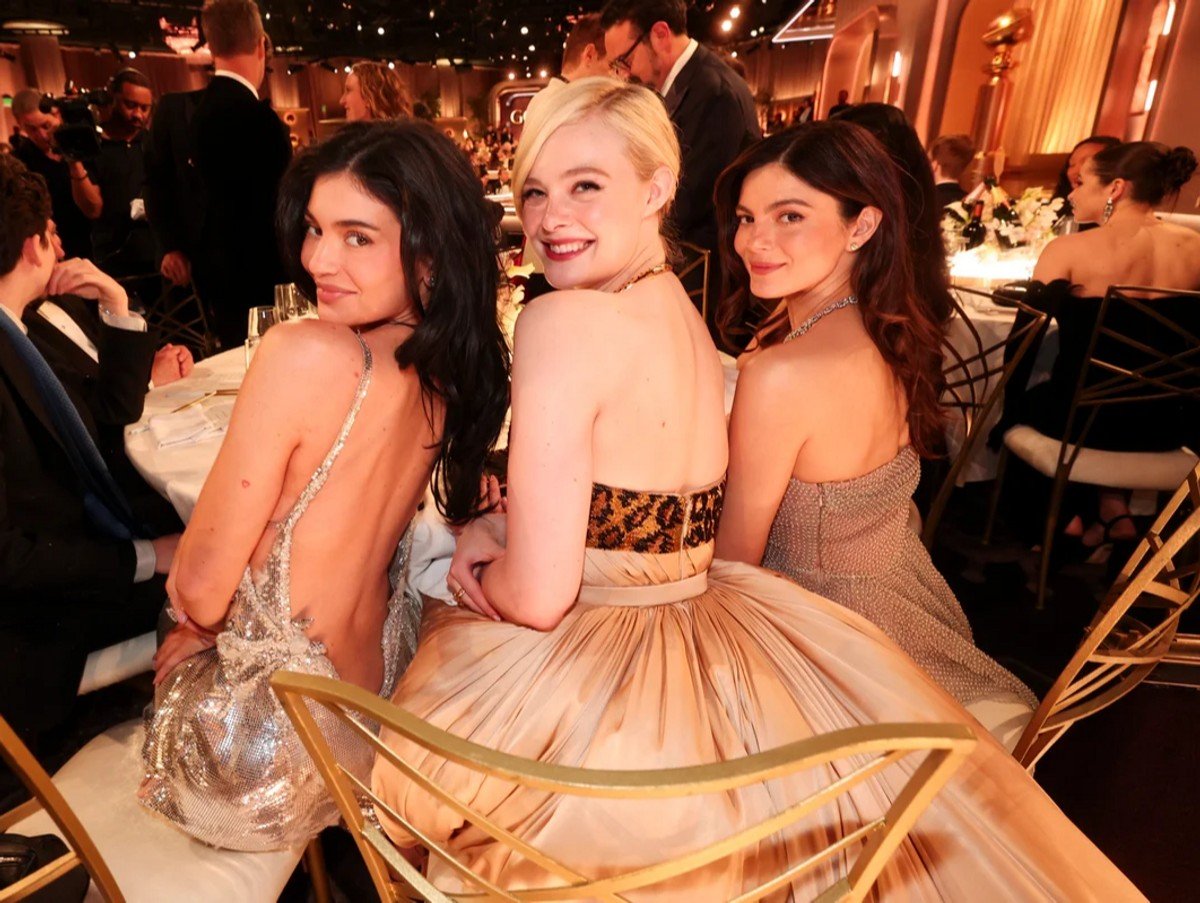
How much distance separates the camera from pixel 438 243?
49.1 inches

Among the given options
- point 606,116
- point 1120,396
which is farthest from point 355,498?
Result: point 1120,396

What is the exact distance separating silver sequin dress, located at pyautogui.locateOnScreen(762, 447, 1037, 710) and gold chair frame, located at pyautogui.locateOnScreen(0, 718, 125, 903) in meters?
1.25

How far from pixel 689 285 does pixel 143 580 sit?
2.28m

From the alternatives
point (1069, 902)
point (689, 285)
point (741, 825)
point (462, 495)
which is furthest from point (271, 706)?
point (689, 285)

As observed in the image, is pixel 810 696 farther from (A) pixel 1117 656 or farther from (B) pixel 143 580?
(B) pixel 143 580

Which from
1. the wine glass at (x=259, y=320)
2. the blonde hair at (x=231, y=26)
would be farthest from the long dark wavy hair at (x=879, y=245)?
the blonde hair at (x=231, y=26)

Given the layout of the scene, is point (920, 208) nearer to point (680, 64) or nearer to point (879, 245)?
point (879, 245)

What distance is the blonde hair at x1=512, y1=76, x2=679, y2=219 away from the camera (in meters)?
1.16

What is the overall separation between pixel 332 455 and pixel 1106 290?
3.00 meters

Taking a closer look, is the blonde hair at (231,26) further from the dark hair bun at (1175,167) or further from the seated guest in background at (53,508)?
the dark hair bun at (1175,167)

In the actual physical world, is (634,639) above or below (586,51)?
below

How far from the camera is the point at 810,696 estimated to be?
1.07 metres

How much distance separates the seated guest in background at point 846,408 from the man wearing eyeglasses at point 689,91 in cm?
203

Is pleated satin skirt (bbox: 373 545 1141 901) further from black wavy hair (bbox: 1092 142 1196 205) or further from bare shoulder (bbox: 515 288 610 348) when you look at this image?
black wavy hair (bbox: 1092 142 1196 205)
